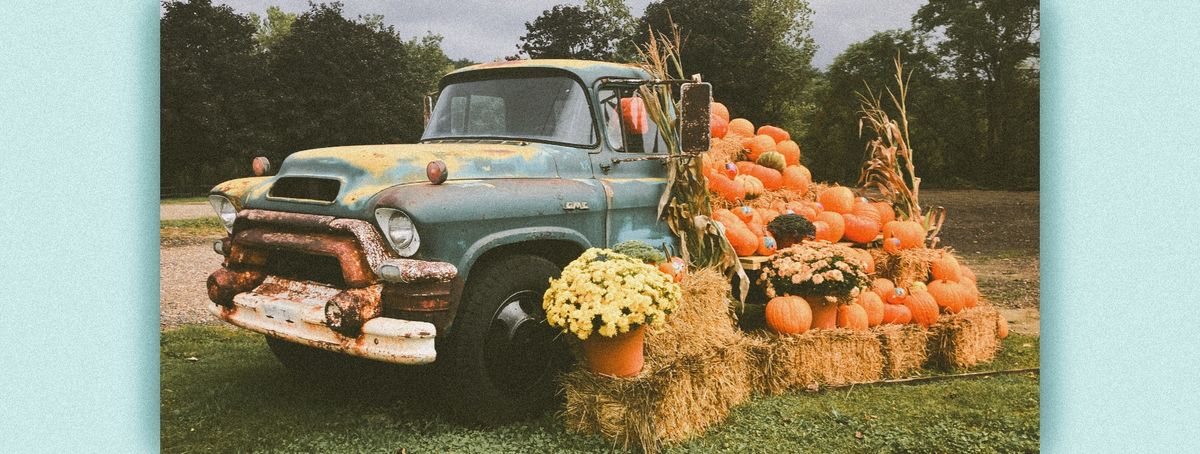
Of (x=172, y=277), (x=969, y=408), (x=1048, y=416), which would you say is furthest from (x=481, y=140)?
(x=1048, y=416)

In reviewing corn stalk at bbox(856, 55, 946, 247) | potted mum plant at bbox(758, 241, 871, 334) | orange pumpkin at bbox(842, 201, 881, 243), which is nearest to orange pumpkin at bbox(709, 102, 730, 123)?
corn stalk at bbox(856, 55, 946, 247)

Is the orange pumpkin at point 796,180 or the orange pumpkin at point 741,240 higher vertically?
the orange pumpkin at point 796,180

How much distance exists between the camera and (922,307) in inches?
218

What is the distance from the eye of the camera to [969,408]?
14.8 feet

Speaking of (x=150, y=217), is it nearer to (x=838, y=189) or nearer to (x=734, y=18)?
(x=734, y=18)

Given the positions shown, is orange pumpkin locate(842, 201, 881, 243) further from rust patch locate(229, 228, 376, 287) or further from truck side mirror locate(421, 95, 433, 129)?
rust patch locate(229, 228, 376, 287)

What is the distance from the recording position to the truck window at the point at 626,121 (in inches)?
181

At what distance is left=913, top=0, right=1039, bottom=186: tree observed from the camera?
4547mm

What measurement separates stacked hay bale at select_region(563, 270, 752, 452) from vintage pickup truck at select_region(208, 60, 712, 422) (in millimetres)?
366

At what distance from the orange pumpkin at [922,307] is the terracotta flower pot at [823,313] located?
0.80m

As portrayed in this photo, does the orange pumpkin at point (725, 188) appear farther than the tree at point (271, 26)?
Yes

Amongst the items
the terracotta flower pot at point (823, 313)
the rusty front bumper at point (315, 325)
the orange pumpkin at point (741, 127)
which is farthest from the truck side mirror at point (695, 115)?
the orange pumpkin at point (741, 127)

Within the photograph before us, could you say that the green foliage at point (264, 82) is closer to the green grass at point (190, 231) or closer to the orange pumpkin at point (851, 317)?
the green grass at point (190, 231)

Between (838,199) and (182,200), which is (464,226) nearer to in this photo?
(182,200)
